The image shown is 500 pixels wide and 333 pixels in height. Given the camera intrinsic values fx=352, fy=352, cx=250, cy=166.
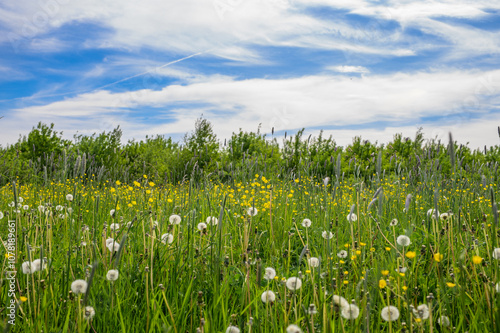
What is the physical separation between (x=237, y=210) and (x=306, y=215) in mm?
852

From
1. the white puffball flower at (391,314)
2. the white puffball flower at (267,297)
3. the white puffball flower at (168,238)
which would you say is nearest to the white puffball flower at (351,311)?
the white puffball flower at (391,314)

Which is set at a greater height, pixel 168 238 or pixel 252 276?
pixel 168 238

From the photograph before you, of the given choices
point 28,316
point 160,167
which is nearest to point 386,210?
point 28,316

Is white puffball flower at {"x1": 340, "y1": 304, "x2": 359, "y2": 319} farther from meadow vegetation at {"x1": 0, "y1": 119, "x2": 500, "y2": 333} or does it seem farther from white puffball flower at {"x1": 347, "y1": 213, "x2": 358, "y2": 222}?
white puffball flower at {"x1": 347, "y1": 213, "x2": 358, "y2": 222}

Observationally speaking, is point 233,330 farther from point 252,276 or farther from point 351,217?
point 351,217

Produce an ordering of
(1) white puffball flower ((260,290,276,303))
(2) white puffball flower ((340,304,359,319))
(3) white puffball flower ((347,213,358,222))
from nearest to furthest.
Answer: (2) white puffball flower ((340,304,359,319)) → (1) white puffball flower ((260,290,276,303)) → (3) white puffball flower ((347,213,358,222))

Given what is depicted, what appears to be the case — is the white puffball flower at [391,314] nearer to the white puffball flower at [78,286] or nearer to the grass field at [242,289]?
the grass field at [242,289]

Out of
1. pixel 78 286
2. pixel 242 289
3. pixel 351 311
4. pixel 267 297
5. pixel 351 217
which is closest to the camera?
pixel 351 311

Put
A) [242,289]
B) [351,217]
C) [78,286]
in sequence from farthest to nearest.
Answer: [351,217] → [242,289] → [78,286]

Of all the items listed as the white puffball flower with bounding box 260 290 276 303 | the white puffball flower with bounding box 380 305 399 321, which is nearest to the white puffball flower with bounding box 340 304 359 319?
the white puffball flower with bounding box 380 305 399 321

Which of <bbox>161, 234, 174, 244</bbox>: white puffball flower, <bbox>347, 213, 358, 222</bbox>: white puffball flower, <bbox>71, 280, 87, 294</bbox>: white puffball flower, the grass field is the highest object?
<bbox>347, 213, 358, 222</bbox>: white puffball flower

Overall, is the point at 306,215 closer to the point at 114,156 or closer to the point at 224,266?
the point at 224,266

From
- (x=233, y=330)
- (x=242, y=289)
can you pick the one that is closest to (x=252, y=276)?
(x=242, y=289)

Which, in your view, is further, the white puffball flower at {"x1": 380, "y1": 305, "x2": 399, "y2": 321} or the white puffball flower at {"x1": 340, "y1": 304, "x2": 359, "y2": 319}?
the white puffball flower at {"x1": 380, "y1": 305, "x2": 399, "y2": 321}
